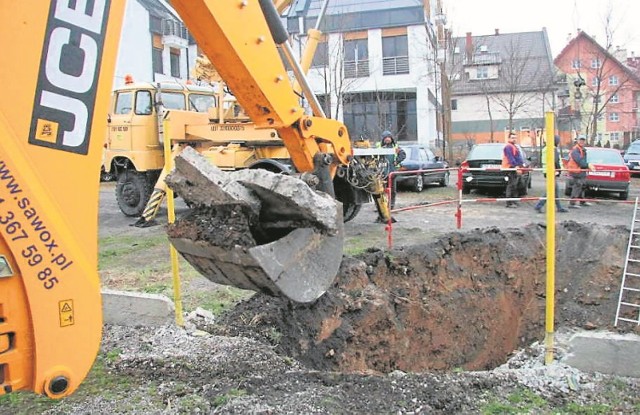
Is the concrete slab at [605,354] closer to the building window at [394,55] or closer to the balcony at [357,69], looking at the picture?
the balcony at [357,69]

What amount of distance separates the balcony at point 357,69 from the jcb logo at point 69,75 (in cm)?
2917

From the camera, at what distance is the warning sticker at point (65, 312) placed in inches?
106

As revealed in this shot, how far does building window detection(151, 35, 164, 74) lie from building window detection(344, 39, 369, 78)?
1051 cm

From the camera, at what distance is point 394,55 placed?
3291 cm

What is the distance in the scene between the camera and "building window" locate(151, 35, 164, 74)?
108 feet

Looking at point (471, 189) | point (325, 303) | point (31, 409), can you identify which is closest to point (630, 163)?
point (471, 189)

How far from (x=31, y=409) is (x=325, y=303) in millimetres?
3040

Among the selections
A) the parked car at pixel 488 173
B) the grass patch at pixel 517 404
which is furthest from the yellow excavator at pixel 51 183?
the parked car at pixel 488 173

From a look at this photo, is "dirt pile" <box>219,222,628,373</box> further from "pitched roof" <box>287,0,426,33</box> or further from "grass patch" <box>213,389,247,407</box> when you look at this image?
"pitched roof" <box>287,0,426,33</box>

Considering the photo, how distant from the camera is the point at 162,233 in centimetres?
1161

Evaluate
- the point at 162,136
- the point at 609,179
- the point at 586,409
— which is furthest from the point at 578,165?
the point at 586,409

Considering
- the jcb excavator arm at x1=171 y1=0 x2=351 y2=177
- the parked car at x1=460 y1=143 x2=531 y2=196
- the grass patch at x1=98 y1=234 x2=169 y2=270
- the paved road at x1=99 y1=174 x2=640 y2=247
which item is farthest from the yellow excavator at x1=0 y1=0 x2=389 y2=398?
the parked car at x1=460 y1=143 x2=531 y2=196

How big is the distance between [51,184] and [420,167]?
16.9 m

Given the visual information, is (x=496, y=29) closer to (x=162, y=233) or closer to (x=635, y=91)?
(x=635, y=91)
